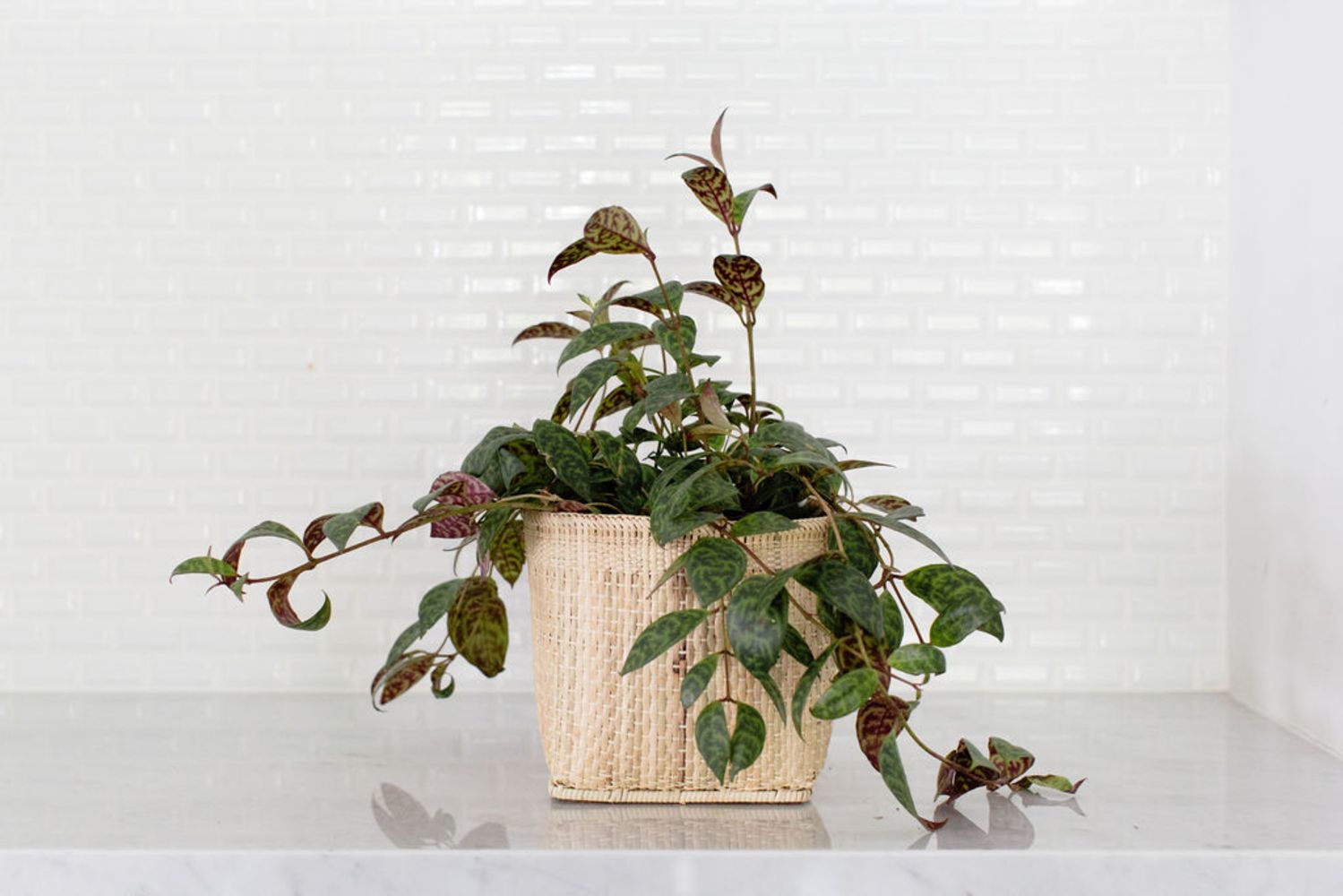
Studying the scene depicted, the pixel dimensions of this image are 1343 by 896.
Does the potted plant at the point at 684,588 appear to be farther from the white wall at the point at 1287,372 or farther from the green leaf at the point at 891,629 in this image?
the white wall at the point at 1287,372

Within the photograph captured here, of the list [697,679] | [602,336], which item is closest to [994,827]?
[697,679]

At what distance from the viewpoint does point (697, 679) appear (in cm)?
84

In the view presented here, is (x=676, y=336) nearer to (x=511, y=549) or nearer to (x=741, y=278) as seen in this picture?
(x=741, y=278)

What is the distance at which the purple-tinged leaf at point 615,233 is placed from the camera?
0.90 metres

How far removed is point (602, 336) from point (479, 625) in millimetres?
265

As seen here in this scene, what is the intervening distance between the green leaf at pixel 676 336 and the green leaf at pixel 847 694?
0.30 meters

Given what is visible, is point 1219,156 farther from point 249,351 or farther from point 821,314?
point 249,351

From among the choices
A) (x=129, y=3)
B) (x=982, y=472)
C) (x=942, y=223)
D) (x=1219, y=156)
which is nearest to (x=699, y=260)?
(x=942, y=223)

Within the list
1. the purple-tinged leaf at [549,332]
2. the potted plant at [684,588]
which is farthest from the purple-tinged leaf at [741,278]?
the purple-tinged leaf at [549,332]

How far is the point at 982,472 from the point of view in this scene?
1.40 meters

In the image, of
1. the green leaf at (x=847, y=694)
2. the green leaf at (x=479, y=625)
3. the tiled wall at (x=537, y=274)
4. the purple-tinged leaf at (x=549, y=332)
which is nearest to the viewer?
the green leaf at (x=847, y=694)

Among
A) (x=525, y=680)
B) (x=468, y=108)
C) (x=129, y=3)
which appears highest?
(x=129, y=3)

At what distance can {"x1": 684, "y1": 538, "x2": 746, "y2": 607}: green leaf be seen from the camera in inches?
32.5

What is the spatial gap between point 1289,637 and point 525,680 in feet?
2.98
